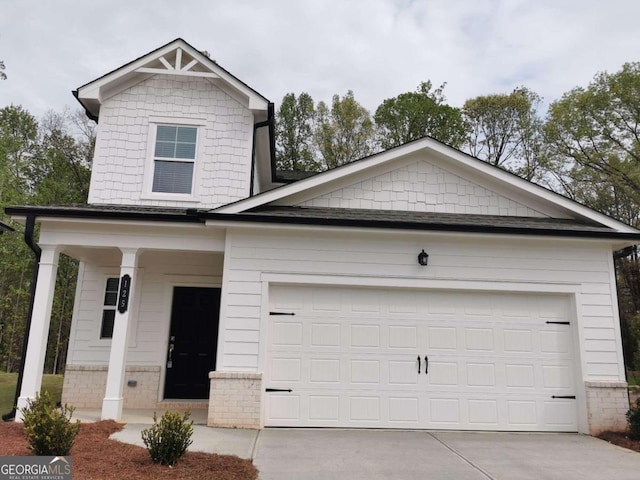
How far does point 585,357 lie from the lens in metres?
7.48

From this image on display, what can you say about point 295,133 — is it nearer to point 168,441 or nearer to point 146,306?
point 146,306

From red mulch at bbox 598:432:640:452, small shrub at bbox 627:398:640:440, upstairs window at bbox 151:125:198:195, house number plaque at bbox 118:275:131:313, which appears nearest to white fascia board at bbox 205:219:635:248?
house number plaque at bbox 118:275:131:313

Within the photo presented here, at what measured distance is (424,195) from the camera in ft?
29.1

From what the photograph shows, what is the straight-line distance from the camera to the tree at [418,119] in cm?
2516

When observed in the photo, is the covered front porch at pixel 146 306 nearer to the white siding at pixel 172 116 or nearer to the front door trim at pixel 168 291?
the front door trim at pixel 168 291

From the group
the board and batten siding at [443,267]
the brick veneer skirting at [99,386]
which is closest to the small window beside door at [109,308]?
the brick veneer skirting at [99,386]

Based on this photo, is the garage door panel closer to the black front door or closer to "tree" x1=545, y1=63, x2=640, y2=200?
the black front door

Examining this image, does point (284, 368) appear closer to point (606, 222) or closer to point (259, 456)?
point (259, 456)

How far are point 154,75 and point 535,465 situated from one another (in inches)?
394

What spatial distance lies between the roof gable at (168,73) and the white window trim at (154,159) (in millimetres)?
959

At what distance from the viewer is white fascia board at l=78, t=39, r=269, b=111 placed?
9.34 metres

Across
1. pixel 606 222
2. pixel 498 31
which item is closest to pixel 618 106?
pixel 498 31

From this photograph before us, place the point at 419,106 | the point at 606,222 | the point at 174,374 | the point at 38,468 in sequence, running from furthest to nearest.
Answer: the point at 419,106 → the point at 174,374 → the point at 606,222 → the point at 38,468

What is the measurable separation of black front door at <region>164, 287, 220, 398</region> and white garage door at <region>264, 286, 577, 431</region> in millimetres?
2343
